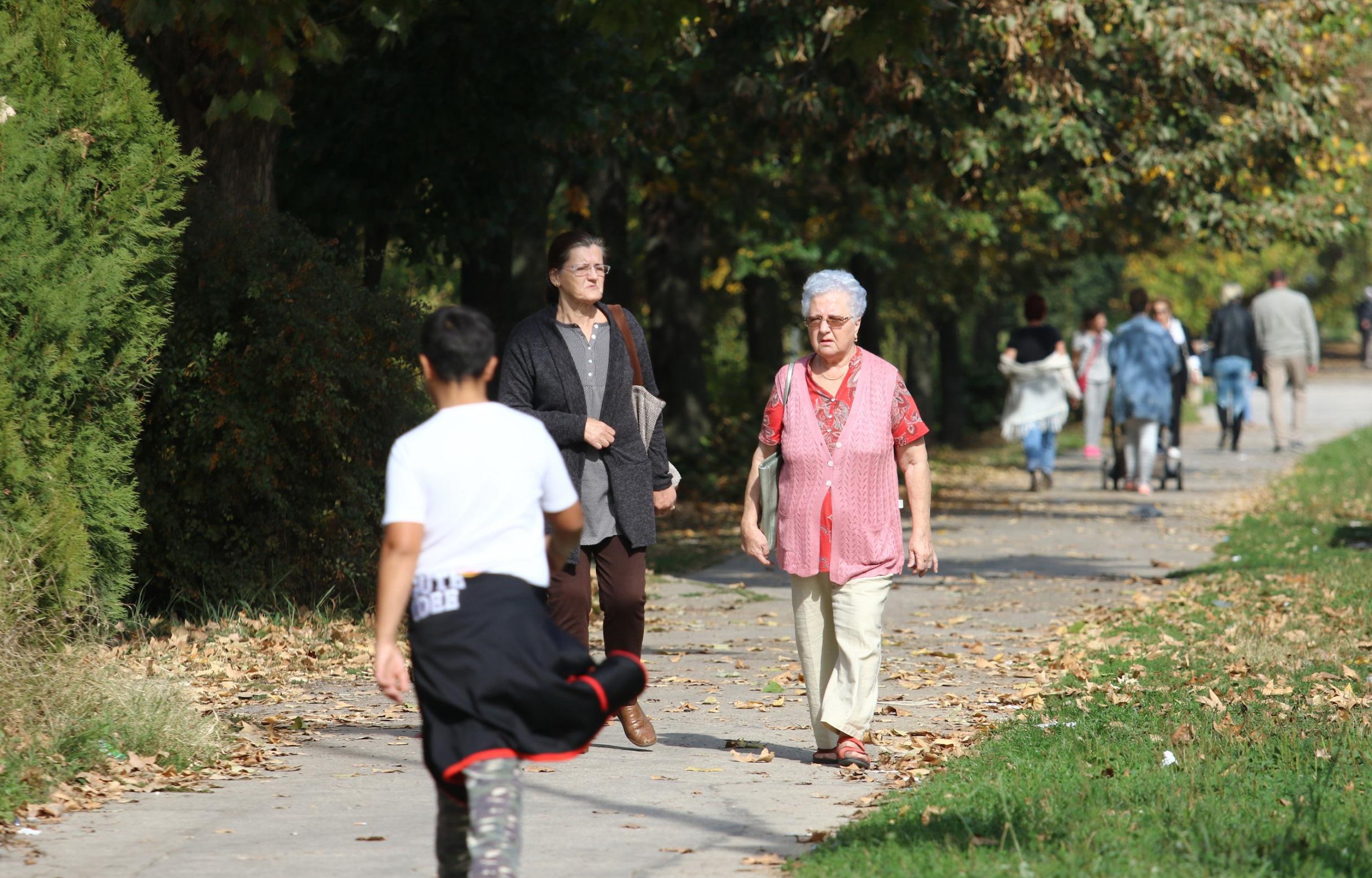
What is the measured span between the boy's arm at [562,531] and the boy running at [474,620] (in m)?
0.15

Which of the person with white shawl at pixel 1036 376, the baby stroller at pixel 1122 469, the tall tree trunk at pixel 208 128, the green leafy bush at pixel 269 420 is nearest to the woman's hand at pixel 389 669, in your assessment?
the green leafy bush at pixel 269 420

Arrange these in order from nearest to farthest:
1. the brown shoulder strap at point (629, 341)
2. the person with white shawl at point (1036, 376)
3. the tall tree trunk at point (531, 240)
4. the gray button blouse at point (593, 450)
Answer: the gray button blouse at point (593, 450), the brown shoulder strap at point (629, 341), the tall tree trunk at point (531, 240), the person with white shawl at point (1036, 376)

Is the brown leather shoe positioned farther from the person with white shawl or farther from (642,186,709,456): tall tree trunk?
(642,186,709,456): tall tree trunk

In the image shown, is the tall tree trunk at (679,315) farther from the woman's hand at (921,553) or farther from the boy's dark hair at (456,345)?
the boy's dark hair at (456,345)

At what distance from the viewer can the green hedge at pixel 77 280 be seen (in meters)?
7.29

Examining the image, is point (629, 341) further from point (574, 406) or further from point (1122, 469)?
point (1122, 469)

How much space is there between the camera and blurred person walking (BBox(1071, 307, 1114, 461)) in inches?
771

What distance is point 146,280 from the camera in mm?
8000

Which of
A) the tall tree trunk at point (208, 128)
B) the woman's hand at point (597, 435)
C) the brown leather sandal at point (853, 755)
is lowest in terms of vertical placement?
the brown leather sandal at point (853, 755)

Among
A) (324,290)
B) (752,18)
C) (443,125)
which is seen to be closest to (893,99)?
(752,18)

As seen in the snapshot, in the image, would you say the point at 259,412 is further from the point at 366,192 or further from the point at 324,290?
the point at 366,192

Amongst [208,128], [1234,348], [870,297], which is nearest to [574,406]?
[208,128]

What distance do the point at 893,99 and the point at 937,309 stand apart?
52.4 ft

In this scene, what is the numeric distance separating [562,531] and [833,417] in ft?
7.01
